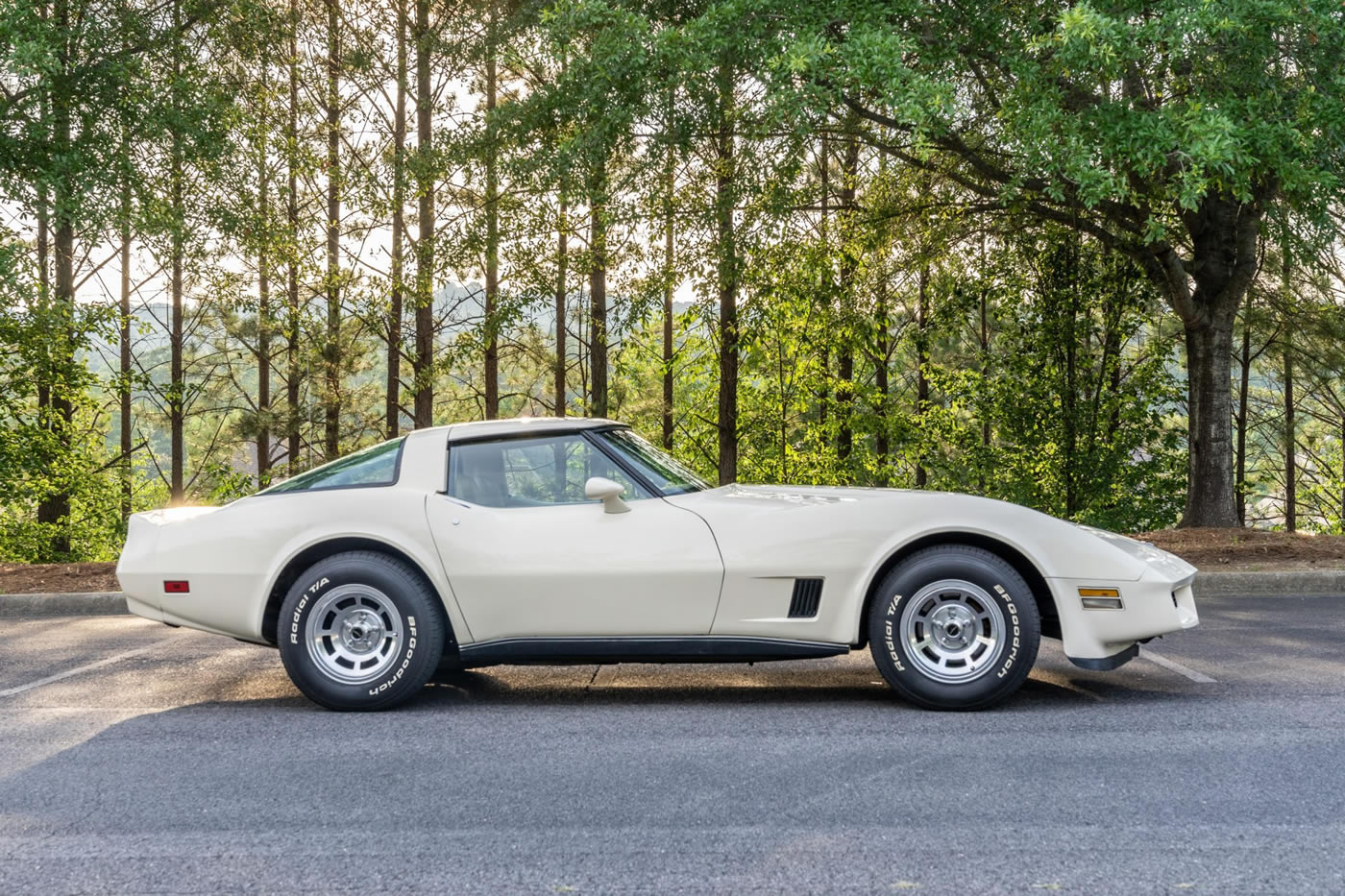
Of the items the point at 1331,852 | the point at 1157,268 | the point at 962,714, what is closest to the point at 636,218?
the point at 1157,268

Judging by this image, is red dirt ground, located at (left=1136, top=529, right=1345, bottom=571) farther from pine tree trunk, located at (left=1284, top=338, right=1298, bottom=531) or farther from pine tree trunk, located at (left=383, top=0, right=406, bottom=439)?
pine tree trunk, located at (left=1284, top=338, right=1298, bottom=531)

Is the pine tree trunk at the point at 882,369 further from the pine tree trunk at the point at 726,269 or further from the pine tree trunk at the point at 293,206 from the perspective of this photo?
the pine tree trunk at the point at 293,206

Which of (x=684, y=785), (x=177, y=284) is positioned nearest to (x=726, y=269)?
(x=684, y=785)

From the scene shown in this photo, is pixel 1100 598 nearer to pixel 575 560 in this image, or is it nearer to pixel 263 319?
pixel 575 560

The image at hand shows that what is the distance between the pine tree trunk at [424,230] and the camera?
48.1ft

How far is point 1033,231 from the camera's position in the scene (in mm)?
17453

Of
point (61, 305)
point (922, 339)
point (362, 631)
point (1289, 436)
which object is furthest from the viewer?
point (1289, 436)

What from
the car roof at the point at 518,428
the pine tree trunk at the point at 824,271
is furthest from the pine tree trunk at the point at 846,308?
the car roof at the point at 518,428

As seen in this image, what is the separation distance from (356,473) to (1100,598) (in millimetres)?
3642

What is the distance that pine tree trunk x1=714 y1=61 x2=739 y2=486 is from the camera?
12.0m

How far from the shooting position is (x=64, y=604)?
9.67 metres

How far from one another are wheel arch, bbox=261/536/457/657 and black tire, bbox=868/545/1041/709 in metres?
2.05

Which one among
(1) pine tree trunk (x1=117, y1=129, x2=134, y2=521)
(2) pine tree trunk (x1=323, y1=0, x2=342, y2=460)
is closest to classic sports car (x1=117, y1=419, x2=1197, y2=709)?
(1) pine tree trunk (x1=117, y1=129, x2=134, y2=521)

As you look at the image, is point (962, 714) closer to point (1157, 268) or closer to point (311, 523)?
point (311, 523)
